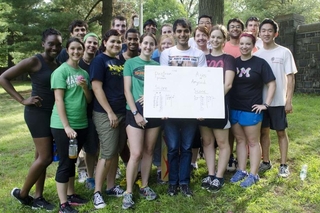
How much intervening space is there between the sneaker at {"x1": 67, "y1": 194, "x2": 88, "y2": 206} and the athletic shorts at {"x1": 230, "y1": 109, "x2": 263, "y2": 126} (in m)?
2.01

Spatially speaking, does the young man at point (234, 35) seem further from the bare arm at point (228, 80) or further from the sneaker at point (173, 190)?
the sneaker at point (173, 190)

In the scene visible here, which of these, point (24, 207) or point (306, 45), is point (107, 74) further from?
point (306, 45)

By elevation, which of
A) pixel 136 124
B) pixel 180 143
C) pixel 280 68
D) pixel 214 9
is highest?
pixel 214 9

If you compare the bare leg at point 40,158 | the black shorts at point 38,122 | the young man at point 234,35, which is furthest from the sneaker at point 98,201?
the young man at point 234,35

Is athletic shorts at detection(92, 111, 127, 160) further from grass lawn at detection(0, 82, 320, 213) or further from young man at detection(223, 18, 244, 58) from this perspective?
young man at detection(223, 18, 244, 58)

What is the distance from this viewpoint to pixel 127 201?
3.40 meters

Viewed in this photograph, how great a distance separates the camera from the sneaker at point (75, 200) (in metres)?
3.54

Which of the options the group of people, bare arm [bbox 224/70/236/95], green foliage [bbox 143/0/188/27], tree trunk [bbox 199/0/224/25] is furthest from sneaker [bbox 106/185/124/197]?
green foliage [bbox 143/0/188/27]

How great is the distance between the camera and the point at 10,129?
26.3ft

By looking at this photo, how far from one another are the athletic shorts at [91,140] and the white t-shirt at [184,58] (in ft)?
3.44

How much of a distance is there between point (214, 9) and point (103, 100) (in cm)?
444

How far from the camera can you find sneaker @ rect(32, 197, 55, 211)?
348cm

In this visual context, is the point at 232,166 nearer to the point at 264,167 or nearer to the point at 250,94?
the point at 264,167

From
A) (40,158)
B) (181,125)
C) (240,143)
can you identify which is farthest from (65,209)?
(240,143)
